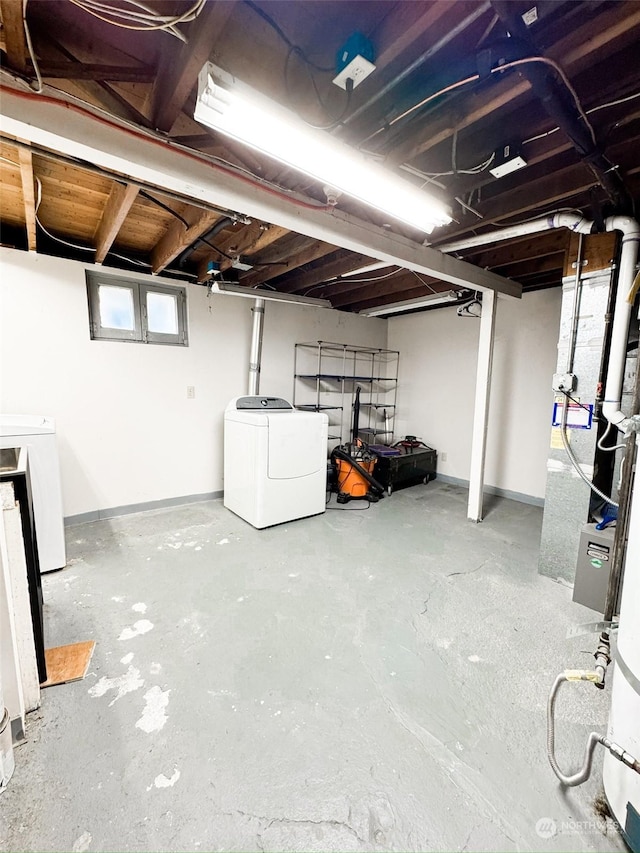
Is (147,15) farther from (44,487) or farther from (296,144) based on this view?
(44,487)

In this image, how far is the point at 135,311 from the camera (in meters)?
3.46

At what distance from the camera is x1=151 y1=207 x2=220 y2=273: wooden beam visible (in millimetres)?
2303

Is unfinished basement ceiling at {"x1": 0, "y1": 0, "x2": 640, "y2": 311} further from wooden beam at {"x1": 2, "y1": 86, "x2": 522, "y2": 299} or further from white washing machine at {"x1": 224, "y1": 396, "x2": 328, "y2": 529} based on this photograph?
white washing machine at {"x1": 224, "y1": 396, "x2": 328, "y2": 529}

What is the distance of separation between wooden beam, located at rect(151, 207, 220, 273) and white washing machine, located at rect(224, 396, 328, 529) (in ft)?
4.74

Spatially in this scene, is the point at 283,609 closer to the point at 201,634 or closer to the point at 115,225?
the point at 201,634

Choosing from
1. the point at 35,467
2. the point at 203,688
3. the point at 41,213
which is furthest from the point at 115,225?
the point at 203,688

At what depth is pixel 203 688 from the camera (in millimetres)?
1525

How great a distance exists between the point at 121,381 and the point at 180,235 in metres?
1.53

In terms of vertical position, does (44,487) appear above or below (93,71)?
below

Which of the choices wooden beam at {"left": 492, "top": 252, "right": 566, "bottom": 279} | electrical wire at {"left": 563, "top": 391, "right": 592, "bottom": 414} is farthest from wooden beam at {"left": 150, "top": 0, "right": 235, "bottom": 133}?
wooden beam at {"left": 492, "top": 252, "right": 566, "bottom": 279}

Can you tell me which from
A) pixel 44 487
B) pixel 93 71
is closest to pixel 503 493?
pixel 44 487

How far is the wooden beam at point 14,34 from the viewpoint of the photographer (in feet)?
3.56

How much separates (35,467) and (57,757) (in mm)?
1733

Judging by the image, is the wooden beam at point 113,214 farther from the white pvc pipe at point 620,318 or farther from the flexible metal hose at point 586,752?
the flexible metal hose at point 586,752
